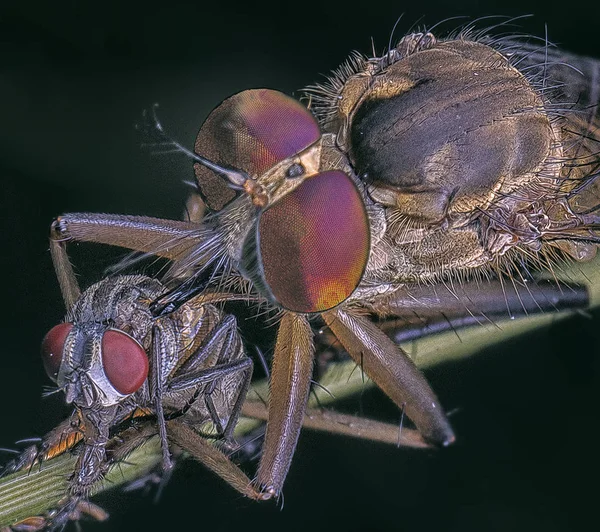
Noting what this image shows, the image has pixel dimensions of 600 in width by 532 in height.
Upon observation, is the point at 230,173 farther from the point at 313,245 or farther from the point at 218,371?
the point at 218,371

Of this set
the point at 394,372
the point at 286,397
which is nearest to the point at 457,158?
the point at 394,372

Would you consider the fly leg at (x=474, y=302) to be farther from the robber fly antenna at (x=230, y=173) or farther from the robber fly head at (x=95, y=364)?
the robber fly head at (x=95, y=364)

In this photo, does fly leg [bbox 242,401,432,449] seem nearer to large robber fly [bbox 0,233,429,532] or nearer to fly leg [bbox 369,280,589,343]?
large robber fly [bbox 0,233,429,532]

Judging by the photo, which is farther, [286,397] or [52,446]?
[286,397]

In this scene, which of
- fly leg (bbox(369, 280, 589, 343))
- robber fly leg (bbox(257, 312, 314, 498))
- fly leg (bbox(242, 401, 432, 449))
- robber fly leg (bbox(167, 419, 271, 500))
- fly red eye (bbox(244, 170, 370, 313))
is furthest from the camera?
fly leg (bbox(369, 280, 589, 343))

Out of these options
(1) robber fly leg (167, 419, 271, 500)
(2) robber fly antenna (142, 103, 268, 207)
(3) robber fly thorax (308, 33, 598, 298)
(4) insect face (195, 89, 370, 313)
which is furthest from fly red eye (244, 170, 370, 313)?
(1) robber fly leg (167, 419, 271, 500)

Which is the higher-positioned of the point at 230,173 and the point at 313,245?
the point at 230,173
